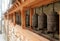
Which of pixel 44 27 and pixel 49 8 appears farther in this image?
pixel 49 8

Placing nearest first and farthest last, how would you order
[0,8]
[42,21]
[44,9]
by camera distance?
[42,21] < [44,9] < [0,8]

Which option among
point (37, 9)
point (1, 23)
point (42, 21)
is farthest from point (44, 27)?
point (1, 23)

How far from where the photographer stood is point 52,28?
1128 millimetres

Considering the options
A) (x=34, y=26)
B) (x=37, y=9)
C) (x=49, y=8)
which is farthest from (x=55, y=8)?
(x=37, y=9)

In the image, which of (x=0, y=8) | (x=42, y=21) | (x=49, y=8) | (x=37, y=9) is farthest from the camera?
(x=0, y=8)

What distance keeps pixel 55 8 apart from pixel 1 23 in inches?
339

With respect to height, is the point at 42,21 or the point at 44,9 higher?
the point at 44,9

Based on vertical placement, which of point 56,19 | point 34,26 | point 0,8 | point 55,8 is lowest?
point 34,26

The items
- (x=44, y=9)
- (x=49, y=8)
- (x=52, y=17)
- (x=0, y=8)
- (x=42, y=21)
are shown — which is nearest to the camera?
(x=52, y=17)

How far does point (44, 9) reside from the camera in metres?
1.92

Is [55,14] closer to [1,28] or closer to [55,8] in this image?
[55,8]

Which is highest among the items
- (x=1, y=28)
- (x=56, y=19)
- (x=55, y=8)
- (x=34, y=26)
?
(x=55, y=8)

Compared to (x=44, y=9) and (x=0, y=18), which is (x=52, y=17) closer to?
(x=44, y=9)

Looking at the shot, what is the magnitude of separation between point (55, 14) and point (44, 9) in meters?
0.76
